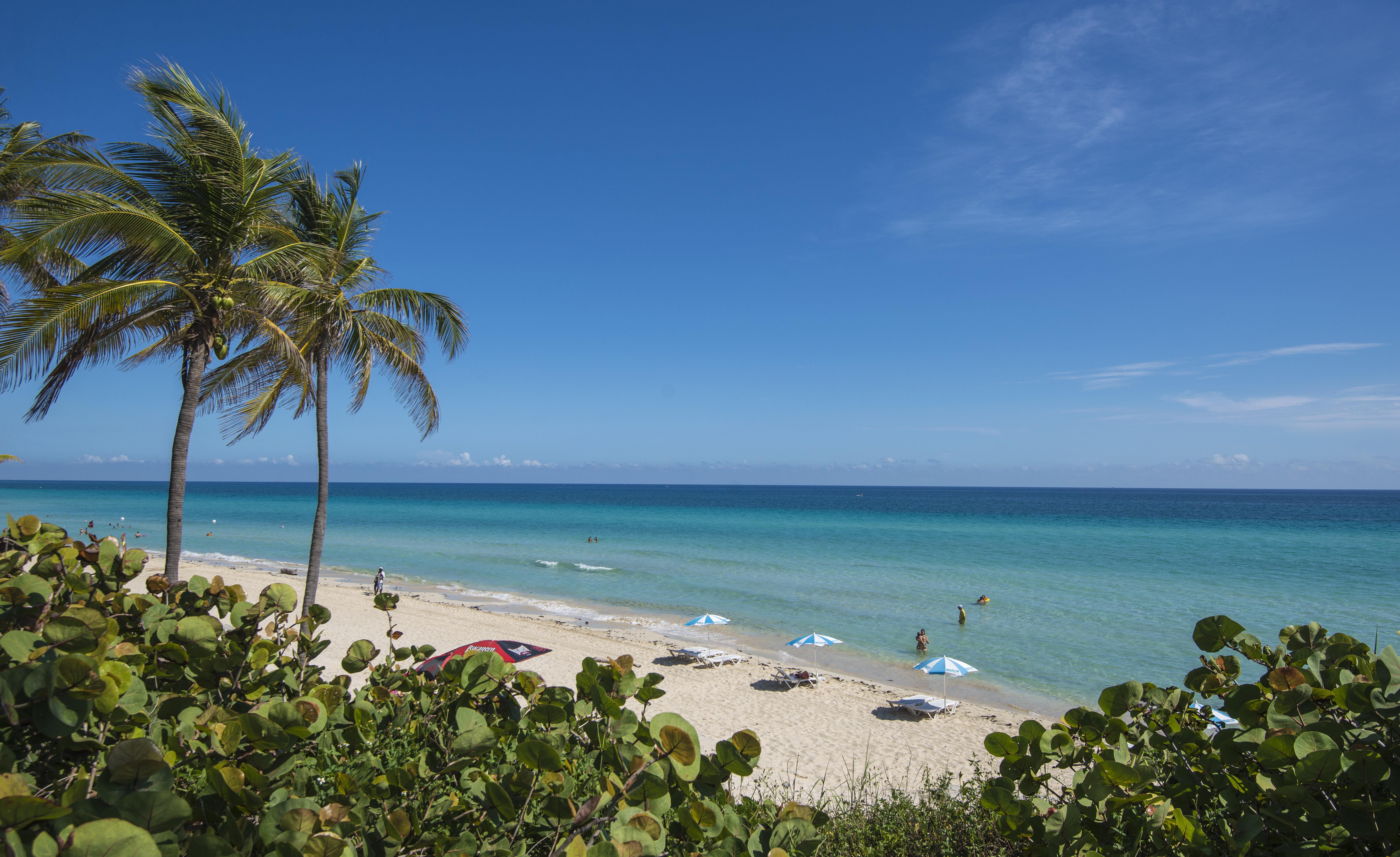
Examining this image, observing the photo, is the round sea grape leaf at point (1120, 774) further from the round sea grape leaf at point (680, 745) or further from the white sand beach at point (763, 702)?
the white sand beach at point (763, 702)

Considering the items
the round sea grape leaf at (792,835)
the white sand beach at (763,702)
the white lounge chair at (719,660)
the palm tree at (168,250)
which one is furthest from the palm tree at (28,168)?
the white lounge chair at (719,660)

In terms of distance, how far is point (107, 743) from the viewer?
158 centimetres

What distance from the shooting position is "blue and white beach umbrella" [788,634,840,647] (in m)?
17.5

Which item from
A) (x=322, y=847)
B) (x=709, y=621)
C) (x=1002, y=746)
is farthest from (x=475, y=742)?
(x=709, y=621)

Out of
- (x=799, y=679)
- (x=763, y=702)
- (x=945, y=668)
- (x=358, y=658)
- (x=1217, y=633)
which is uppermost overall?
(x=1217, y=633)

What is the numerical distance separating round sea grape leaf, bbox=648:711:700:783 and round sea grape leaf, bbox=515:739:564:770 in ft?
0.71

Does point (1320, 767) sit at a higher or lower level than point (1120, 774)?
higher

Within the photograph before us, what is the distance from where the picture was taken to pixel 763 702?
14.0 metres

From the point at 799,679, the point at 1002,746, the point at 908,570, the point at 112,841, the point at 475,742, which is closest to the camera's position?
the point at 112,841

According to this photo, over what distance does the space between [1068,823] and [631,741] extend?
120 centimetres

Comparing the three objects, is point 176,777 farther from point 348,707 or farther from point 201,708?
point 348,707

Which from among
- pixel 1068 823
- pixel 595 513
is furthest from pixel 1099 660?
pixel 595 513

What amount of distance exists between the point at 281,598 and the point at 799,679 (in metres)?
14.4

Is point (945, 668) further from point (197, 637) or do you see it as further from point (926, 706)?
point (197, 637)
